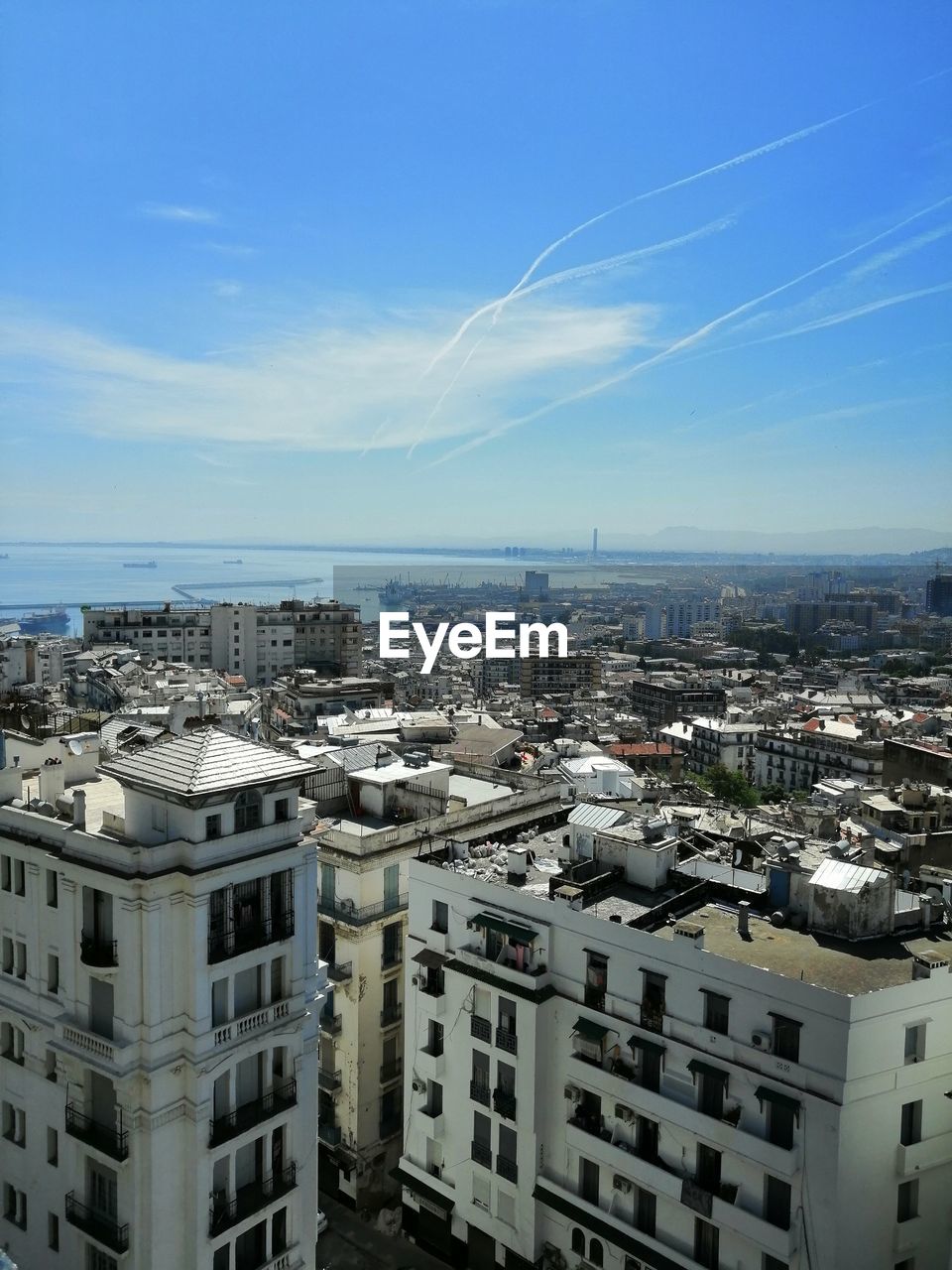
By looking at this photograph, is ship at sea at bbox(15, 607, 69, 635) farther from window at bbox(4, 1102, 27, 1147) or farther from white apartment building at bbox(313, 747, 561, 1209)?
window at bbox(4, 1102, 27, 1147)

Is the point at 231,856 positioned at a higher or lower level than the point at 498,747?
higher

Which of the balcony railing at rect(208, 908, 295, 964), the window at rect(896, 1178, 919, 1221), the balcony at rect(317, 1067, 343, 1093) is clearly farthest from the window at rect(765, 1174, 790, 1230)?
the balcony at rect(317, 1067, 343, 1093)

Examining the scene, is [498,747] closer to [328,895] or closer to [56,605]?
[328,895]

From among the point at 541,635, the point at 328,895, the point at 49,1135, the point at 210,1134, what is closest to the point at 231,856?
the point at 210,1134

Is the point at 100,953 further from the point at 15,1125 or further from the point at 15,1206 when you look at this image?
the point at 15,1206

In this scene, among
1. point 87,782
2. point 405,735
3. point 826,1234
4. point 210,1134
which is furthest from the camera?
point 405,735

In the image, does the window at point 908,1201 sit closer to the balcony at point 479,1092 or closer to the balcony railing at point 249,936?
the balcony at point 479,1092

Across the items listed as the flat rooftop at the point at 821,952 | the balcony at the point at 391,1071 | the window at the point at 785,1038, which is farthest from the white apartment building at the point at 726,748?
the window at the point at 785,1038
